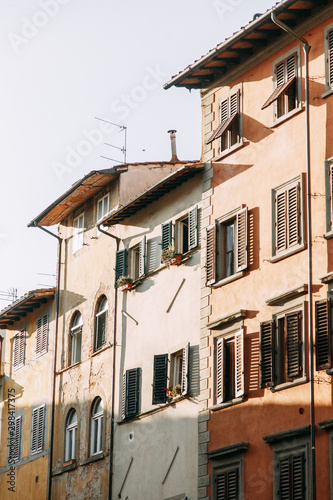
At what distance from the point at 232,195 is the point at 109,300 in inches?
283

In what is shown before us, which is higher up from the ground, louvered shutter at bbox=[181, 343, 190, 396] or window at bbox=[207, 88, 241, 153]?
window at bbox=[207, 88, 241, 153]

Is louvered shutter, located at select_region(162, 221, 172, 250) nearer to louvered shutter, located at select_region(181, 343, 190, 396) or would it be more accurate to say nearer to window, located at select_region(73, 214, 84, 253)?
louvered shutter, located at select_region(181, 343, 190, 396)

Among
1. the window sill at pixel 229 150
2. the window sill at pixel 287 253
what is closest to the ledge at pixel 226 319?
the window sill at pixel 287 253

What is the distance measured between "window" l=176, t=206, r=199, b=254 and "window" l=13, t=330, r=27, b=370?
11.8m

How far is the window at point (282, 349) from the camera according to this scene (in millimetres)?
22781

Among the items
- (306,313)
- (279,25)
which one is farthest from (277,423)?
(279,25)

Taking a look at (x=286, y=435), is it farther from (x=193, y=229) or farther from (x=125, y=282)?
(x=125, y=282)

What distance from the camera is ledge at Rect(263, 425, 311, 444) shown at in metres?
22.0

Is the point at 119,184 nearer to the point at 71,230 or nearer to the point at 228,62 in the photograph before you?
the point at 71,230

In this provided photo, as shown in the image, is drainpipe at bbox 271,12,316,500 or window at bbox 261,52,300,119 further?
window at bbox 261,52,300,119

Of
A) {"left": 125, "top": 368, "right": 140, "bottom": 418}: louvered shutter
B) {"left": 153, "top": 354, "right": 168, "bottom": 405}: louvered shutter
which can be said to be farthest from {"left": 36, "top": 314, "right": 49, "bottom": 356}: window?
{"left": 153, "top": 354, "right": 168, "bottom": 405}: louvered shutter

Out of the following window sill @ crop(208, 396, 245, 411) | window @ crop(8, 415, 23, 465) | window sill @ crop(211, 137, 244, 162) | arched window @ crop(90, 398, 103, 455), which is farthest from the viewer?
window @ crop(8, 415, 23, 465)

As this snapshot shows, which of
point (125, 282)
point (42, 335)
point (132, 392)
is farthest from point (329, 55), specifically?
point (42, 335)

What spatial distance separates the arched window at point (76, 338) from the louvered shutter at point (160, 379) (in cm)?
634
